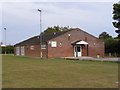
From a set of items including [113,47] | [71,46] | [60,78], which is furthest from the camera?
[113,47]

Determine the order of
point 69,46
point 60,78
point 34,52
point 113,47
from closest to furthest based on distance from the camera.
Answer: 1. point 60,78
2. point 69,46
3. point 34,52
4. point 113,47

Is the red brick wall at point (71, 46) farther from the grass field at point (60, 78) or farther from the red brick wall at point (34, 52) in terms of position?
the grass field at point (60, 78)

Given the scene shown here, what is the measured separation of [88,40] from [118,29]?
23.1 feet

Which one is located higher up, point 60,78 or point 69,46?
point 69,46

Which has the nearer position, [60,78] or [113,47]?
[60,78]

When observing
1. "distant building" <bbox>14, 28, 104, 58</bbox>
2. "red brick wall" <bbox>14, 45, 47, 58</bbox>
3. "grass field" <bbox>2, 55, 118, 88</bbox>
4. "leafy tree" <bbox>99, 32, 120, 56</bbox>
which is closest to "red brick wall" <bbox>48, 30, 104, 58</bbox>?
"distant building" <bbox>14, 28, 104, 58</bbox>

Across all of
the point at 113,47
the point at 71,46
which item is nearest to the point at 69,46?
the point at 71,46

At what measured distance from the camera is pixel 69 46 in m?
40.8

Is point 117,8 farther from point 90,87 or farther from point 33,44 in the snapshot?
point 90,87

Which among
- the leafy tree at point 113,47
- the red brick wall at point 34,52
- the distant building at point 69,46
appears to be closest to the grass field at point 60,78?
the distant building at point 69,46

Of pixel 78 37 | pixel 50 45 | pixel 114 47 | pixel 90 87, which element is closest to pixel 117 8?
pixel 114 47

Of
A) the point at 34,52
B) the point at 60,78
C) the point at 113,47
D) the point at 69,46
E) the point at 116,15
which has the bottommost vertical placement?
the point at 60,78

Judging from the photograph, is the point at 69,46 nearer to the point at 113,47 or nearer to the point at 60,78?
the point at 113,47

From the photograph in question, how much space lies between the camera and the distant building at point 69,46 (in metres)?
39.4
